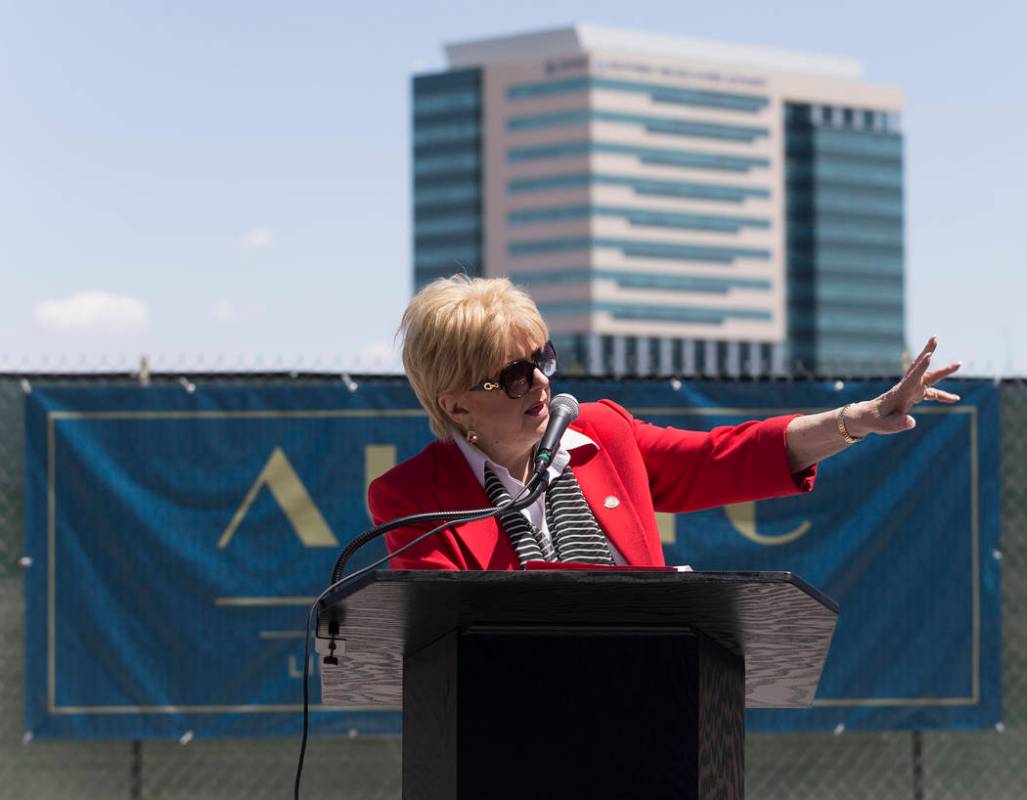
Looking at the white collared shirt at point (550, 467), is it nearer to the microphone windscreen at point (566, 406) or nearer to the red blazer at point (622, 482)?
the red blazer at point (622, 482)

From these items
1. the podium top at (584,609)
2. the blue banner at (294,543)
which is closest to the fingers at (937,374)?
the podium top at (584,609)

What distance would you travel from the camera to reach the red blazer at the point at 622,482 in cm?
268

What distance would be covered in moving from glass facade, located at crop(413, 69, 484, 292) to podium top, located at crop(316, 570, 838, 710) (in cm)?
13260

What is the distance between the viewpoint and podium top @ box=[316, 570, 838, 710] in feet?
6.44

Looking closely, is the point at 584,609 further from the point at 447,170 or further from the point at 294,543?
the point at 447,170

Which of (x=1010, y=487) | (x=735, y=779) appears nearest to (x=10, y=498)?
(x=1010, y=487)

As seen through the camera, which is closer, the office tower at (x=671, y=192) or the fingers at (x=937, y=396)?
the fingers at (x=937, y=396)

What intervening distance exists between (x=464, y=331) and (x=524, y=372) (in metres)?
0.14

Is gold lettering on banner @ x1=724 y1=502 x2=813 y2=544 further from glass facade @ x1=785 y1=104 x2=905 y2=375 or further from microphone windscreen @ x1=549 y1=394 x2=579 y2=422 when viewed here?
glass facade @ x1=785 y1=104 x2=905 y2=375

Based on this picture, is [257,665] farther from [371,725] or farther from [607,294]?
[607,294]

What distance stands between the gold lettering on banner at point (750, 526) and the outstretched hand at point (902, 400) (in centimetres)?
413

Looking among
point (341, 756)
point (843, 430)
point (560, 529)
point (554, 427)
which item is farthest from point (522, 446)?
point (341, 756)

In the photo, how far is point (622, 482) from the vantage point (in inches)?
116

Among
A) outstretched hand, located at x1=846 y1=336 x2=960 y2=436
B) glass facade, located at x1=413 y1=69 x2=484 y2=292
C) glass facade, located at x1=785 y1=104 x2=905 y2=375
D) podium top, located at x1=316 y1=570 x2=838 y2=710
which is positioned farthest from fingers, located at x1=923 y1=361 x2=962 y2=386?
glass facade, located at x1=785 y1=104 x2=905 y2=375
